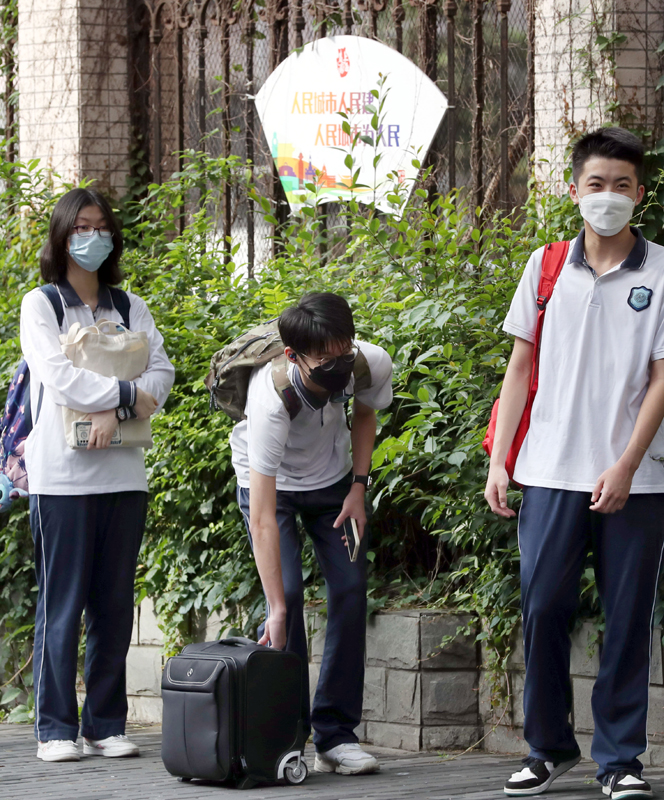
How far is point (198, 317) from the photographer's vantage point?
6246 millimetres

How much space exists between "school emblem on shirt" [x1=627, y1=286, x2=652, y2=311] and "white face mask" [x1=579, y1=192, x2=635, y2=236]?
214 mm

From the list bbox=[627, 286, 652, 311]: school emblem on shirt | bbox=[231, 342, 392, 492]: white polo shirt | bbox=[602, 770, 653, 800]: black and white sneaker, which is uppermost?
bbox=[627, 286, 652, 311]: school emblem on shirt

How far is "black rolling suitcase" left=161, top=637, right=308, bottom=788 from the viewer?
411 centimetres

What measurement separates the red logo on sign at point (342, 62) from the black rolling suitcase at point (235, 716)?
475cm

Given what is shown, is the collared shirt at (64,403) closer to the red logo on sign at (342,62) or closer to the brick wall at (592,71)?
the brick wall at (592,71)

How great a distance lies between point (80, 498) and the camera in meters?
4.72

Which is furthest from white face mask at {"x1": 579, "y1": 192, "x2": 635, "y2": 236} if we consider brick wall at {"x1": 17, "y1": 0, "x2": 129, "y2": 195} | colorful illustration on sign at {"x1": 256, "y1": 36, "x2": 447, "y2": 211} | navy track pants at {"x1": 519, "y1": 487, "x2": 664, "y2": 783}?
brick wall at {"x1": 17, "y1": 0, "x2": 129, "y2": 195}

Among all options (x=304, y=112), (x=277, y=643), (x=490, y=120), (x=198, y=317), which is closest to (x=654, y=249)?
(x=277, y=643)

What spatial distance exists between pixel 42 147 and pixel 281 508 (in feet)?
18.4

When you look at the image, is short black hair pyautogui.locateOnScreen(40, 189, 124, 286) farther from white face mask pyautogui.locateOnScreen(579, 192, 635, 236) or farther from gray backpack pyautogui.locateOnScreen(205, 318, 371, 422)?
white face mask pyautogui.locateOnScreen(579, 192, 635, 236)

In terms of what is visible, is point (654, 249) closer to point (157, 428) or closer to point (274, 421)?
point (274, 421)

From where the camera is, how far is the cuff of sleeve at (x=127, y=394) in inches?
187

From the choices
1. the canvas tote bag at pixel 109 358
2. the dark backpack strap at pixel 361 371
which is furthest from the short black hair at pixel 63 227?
the dark backpack strap at pixel 361 371

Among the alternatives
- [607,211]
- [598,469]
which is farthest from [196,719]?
[607,211]
